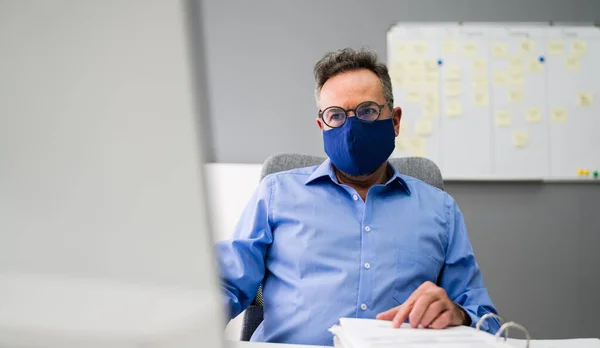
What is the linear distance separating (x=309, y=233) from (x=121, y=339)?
1.08m

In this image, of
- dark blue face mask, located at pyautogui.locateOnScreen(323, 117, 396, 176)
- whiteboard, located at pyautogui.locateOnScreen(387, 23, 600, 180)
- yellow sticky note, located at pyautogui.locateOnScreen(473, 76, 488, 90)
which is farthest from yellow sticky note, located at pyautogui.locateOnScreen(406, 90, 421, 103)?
dark blue face mask, located at pyautogui.locateOnScreen(323, 117, 396, 176)

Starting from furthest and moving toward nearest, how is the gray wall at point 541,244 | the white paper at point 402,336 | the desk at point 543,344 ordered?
the gray wall at point 541,244, the desk at point 543,344, the white paper at point 402,336

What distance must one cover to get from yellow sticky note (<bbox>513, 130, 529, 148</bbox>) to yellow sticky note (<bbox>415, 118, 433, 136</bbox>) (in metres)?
0.45

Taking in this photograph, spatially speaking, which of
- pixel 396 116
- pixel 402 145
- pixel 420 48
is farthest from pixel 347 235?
pixel 420 48

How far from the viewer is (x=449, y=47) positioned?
9.27 ft

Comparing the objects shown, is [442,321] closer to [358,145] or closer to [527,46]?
[358,145]

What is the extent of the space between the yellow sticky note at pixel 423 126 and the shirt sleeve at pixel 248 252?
1641 mm

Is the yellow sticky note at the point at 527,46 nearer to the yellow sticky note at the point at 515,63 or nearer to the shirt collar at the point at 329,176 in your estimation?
the yellow sticky note at the point at 515,63

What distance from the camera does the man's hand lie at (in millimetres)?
901

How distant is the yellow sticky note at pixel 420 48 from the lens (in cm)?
283

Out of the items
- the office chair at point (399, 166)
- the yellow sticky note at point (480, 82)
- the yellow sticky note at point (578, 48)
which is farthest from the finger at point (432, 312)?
the yellow sticky note at point (578, 48)

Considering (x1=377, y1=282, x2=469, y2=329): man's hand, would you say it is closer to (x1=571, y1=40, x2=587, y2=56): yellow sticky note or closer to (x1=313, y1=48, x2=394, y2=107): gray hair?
(x1=313, y1=48, x2=394, y2=107): gray hair

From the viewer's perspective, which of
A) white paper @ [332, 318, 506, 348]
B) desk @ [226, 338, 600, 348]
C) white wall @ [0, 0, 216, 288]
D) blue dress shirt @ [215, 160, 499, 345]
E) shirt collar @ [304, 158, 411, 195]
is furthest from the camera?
shirt collar @ [304, 158, 411, 195]

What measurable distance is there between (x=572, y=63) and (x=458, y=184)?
A: 2.94 feet
